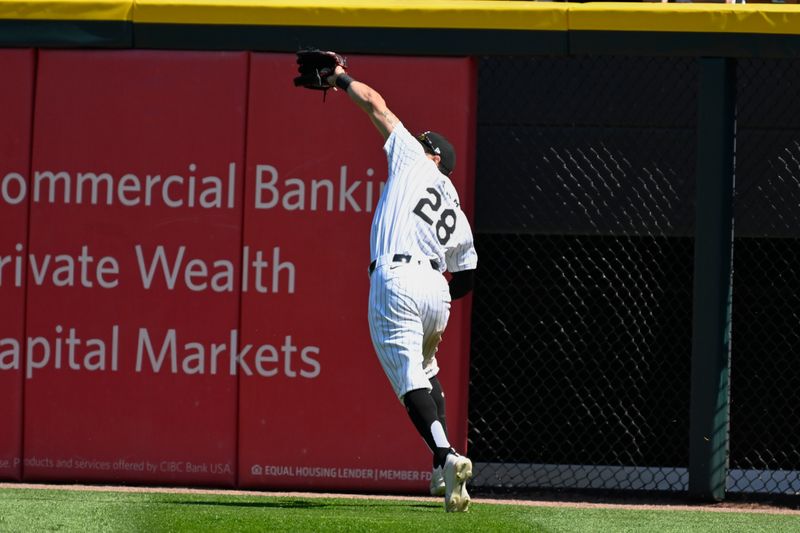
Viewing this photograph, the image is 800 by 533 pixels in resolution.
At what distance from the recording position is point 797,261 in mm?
8055

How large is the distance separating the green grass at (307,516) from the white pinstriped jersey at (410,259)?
0.64 m

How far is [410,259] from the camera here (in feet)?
17.7

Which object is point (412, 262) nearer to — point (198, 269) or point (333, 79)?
point (333, 79)

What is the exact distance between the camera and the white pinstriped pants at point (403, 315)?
17.4 feet

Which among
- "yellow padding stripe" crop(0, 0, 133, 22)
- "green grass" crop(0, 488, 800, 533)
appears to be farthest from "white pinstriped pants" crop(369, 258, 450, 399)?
"yellow padding stripe" crop(0, 0, 133, 22)

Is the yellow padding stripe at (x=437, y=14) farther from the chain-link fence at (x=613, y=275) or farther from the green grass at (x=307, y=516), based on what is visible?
the green grass at (x=307, y=516)

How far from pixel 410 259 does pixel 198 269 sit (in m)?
1.86

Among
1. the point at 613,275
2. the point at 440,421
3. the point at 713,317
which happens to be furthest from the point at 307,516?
the point at 613,275

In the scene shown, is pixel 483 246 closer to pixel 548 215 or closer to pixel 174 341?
pixel 548 215

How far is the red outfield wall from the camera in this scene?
684 centimetres

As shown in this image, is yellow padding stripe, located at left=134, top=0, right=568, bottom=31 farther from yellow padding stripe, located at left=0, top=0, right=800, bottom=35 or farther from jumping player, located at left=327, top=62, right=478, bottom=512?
jumping player, located at left=327, top=62, right=478, bottom=512

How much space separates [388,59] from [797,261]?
3.02 meters

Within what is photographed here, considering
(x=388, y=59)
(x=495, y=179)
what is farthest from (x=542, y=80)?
(x=388, y=59)

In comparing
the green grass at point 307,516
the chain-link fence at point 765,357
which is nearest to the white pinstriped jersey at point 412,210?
the green grass at point 307,516
